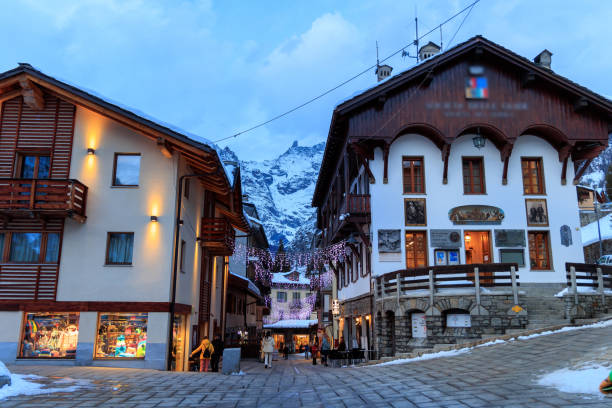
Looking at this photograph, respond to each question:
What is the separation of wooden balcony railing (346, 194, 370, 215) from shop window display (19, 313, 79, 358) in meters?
12.3

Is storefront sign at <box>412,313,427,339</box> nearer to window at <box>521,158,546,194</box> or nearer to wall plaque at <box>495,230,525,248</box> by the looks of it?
wall plaque at <box>495,230,525,248</box>

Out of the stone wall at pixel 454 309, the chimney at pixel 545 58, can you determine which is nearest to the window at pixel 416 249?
the stone wall at pixel 454 309

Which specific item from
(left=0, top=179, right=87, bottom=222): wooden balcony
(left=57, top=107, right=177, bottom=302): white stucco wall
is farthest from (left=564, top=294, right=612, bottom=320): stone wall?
(left=0, top=179, right=87, bottom=222): wooden balcony

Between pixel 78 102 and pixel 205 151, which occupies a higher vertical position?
pixel 78 102

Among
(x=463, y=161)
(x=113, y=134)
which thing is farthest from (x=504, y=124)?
(x=113, y=134)

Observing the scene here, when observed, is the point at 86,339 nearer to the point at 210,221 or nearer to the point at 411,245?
the point at 210,221

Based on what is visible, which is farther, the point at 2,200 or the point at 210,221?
the point at 210,221

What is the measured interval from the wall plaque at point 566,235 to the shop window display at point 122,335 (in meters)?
18.9

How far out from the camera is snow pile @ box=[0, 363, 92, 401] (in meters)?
9.78

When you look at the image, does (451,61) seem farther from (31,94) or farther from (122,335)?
(122,335)

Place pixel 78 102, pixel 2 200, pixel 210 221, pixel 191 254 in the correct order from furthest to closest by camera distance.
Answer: pixel 210 221
pixel 191 254
pixel 78 102
pixel 2 200

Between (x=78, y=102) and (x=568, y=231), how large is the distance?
21921 millimetres

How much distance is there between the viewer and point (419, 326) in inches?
777

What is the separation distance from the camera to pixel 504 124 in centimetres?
2466
